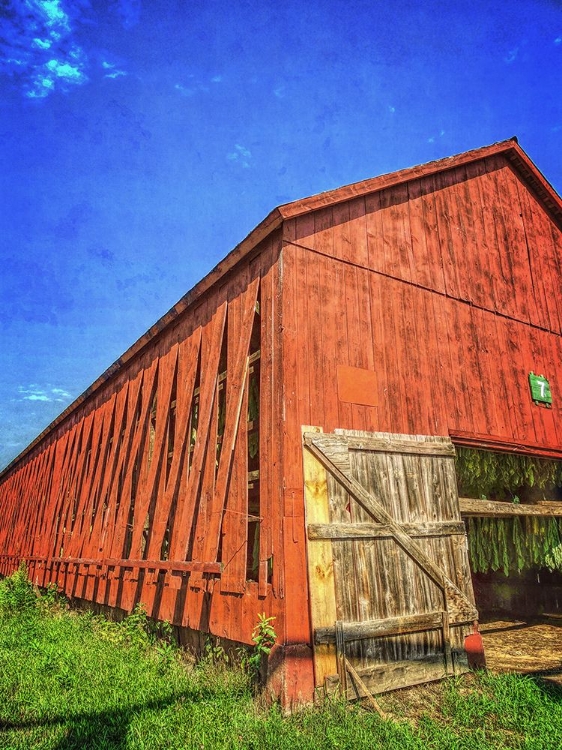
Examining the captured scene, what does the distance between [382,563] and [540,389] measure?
471cm

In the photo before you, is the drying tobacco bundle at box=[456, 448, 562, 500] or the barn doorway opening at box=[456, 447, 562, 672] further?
the drying tobacco bundle at box=[456, 448, 562, 500]

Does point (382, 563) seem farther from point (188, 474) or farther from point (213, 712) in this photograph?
point (188, 474)

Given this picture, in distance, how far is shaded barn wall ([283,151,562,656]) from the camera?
6113 mm

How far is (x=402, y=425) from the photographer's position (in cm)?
662

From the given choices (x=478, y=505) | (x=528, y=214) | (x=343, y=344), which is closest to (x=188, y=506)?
(x=343, y=344)

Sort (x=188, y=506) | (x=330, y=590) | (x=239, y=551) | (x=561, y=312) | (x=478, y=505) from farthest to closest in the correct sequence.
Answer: (x=561, y=312), (x=478, y=505), (x=188, y=506), (x=239, y=551), (x=330, y=590)

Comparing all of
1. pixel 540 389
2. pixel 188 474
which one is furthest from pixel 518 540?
pixel 188 474

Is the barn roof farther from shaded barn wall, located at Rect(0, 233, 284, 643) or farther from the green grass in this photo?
the green grass

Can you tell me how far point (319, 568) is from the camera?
5.27m

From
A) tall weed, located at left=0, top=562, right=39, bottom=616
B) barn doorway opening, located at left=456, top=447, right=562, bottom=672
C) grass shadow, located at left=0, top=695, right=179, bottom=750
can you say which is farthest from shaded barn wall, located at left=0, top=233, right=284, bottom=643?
barn doorway opening, located at left=456, top=447, right=562, bottom=672

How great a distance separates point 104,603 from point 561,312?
9.75 metres

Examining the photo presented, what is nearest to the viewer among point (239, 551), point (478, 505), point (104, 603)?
point (239, 551)

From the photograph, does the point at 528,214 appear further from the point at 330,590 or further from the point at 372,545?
the point at 330,590

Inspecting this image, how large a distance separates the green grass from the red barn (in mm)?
377
